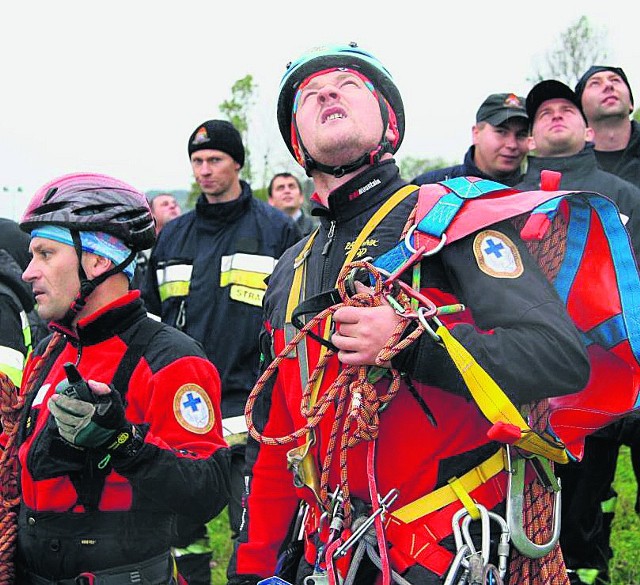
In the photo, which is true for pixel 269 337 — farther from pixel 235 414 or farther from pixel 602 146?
pixel 602 146

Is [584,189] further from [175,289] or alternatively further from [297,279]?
[175,289]

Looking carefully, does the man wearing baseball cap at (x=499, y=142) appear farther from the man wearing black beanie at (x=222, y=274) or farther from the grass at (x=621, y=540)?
the grass at (x=621, y=540)

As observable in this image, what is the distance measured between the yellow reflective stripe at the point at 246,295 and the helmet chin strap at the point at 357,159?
298 cm

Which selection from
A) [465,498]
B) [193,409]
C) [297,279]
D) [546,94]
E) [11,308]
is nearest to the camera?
[465,498]

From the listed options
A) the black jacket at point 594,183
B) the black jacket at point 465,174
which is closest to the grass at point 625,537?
the black jacket at point 594,183

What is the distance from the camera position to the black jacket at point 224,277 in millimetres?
5992

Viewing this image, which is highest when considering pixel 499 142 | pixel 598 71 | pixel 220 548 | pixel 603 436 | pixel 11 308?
pixel 598 71

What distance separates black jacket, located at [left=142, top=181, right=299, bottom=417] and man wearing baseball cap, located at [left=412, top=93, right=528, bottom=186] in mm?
1184

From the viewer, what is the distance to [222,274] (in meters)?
6.12

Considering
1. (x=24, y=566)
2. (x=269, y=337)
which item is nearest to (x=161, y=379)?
(x=269, y=337)

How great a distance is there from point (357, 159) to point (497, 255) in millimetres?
630

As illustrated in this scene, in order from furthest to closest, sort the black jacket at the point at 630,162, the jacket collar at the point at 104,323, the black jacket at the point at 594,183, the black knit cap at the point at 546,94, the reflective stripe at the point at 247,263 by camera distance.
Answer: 1. the reflective stripe at the point at 247,263
2. the black jacket at the point at 630,162
3. the black knit cap at the point at 546,94
4. the black jacket at the point at 594,183
5. the jacket collar at the point at 104,323

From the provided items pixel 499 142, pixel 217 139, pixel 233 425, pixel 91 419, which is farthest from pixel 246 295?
pixel 91 419

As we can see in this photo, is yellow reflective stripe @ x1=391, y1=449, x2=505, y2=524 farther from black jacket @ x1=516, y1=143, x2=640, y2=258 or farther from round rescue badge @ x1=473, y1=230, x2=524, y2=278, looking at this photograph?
black jacket @ x1=516, y1=143, x2=640, y2=258
